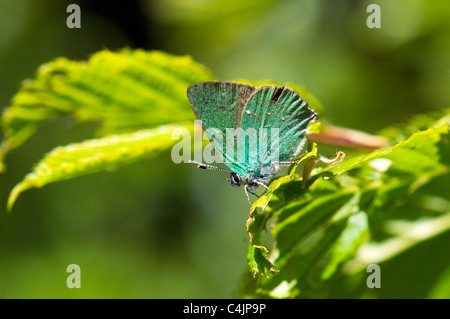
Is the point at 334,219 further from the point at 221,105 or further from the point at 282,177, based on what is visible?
the point at 221,105

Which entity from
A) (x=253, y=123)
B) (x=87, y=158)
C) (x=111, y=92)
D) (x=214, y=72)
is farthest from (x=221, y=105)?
(x=214, y=72)

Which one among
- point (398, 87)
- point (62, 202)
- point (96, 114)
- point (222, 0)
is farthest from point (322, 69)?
point (62, 202)

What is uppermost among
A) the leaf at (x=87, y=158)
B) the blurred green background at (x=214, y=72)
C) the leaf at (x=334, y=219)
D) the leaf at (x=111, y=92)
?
the blurred green background at (x=214, y=72)

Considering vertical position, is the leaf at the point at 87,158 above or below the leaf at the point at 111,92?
below

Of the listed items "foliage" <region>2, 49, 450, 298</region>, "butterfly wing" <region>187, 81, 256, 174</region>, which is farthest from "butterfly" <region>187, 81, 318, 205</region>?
"foliage" <region>2, 49, 450, 298</region>

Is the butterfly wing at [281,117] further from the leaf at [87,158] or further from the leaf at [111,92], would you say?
the leaf at [111,92]

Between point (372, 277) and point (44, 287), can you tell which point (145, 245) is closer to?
point (44, 287)

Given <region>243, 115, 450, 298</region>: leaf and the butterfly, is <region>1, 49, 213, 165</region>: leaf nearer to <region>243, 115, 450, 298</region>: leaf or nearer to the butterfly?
the butterfly

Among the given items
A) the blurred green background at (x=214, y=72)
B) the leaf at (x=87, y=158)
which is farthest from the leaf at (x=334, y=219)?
the blurred green background at (x=214, y=72)
